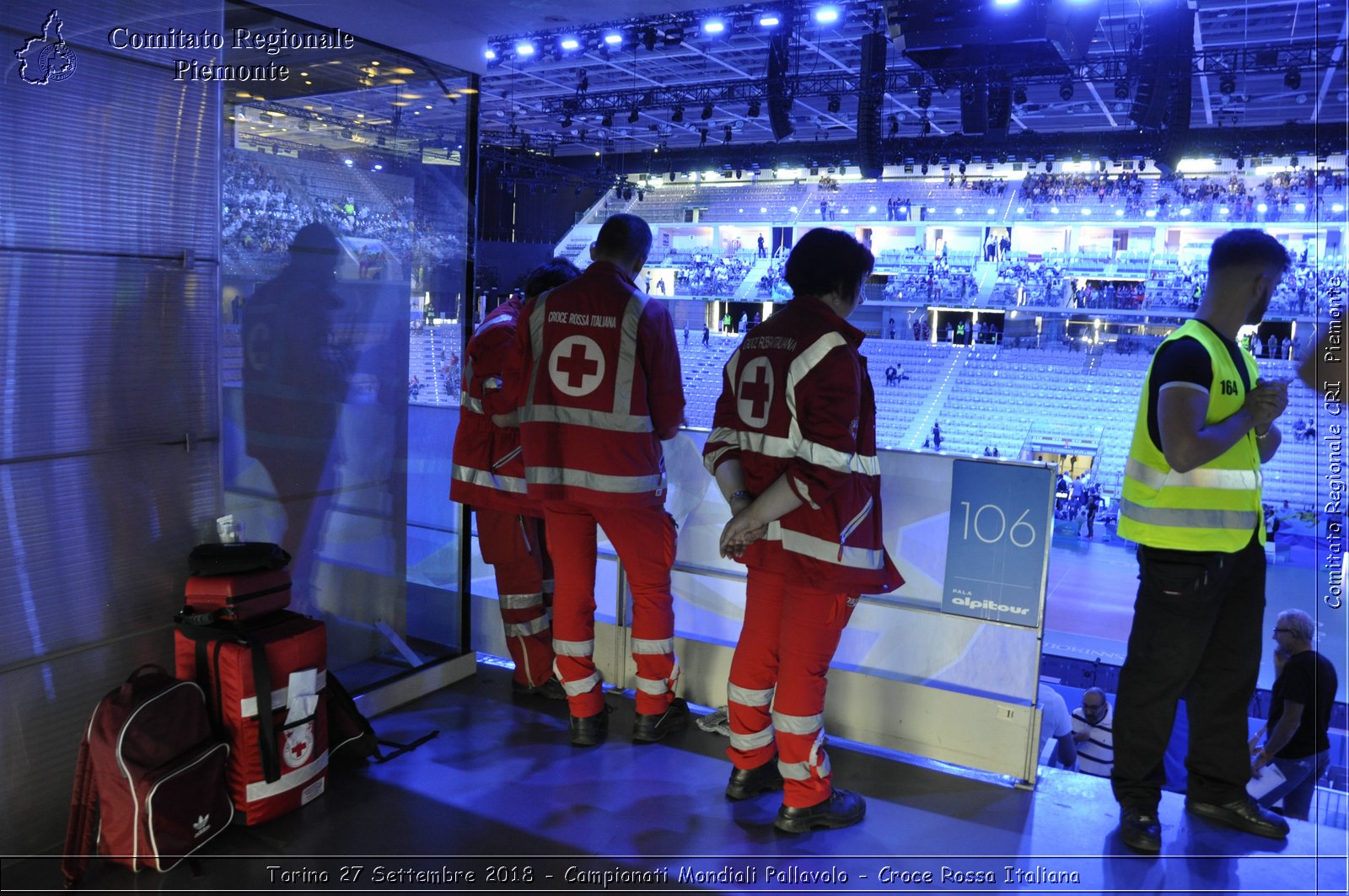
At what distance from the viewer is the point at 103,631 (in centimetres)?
233

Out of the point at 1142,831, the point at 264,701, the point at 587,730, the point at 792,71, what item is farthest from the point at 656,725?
the point at 792,71

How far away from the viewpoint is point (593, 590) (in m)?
2.74

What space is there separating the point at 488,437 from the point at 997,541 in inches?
65.5

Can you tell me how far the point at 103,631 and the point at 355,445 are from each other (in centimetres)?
101

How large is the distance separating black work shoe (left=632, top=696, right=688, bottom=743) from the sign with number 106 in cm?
92

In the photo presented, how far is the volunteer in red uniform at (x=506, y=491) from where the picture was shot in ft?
9.76

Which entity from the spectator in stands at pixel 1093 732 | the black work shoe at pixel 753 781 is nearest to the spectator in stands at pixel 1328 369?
the black work shoe at pixel 753 781

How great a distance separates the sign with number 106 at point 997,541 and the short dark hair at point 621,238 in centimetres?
118

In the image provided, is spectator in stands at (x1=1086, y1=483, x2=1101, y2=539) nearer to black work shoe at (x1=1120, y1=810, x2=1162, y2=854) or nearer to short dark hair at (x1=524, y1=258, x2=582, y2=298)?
black work shoe at (x1=1120, y1=810, x2=1162, y2=854)

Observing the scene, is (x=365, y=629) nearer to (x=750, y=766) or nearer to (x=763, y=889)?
(x=750, y=766)

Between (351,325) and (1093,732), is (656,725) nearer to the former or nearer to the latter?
(351,325)

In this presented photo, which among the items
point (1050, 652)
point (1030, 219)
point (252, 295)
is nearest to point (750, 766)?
point (252, 295)

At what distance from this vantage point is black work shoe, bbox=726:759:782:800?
8.04 feet

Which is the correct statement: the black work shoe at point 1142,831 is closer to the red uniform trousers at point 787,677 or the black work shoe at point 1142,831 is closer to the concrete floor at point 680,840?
the concrete floor at point 680,840
